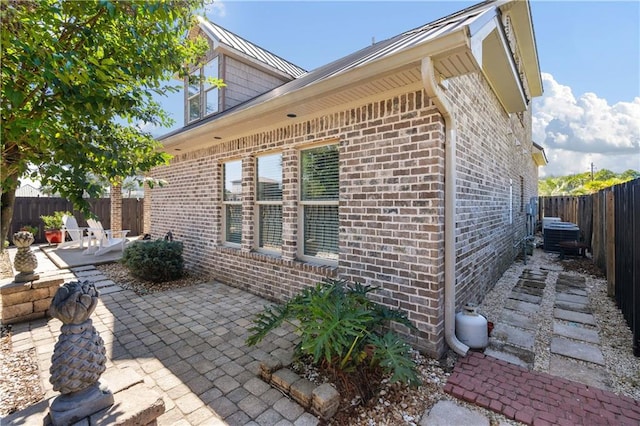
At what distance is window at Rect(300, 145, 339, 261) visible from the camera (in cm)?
413

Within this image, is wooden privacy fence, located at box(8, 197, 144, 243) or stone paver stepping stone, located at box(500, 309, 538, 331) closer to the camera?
stone paver stepping stone, located at box(500, 309, 538, 331)

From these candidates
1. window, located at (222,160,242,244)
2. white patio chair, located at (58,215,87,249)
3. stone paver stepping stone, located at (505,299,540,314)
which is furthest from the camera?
white patio chair, located at (58,215,87,249)

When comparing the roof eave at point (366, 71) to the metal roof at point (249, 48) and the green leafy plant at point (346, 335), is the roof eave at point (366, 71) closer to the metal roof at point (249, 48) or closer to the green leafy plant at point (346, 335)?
the green leafy plant at point (346, 335)

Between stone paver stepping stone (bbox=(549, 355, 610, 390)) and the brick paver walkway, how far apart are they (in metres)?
0.12

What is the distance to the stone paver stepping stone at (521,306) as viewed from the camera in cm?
458

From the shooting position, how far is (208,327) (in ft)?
12.6

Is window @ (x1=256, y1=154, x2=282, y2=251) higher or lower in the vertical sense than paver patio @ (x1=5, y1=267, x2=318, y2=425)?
higher

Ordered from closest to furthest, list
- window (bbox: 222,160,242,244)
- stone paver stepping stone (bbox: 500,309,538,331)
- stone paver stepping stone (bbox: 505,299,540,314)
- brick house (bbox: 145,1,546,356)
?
brick house (bbox: 145,1,546,356) < stone paver stepping stone (bbox: 500,309,538,331) < stone paver stepping stone (bbox: 505,299,540,314) < window (bbox: 222,160,242,244)

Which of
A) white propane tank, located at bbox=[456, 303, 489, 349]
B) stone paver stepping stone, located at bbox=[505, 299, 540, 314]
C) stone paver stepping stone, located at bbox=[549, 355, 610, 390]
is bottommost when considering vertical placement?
stone paver stepping stone, located at bbox=[549, 355, 610, 390]

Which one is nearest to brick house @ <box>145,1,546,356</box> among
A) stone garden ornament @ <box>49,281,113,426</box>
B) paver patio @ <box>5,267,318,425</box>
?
paver patio @ <box>5,267,318,425</box>

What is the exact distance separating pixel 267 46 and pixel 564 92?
48110 mm

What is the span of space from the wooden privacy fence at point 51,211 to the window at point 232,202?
274 inches

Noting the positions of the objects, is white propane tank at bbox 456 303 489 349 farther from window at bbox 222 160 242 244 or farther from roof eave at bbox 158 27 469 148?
window at bbox 222 160 242 244

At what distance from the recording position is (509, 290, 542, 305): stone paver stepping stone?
4.98 m
